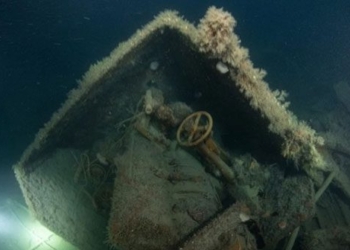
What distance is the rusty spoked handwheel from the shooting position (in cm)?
387

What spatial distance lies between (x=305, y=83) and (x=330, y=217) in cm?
723

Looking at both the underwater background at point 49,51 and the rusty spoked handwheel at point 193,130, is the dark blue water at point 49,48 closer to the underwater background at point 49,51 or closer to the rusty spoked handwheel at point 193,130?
the underwater background at point 49,51

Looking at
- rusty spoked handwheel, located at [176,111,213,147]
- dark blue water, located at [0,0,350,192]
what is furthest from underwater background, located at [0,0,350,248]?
rusty spoked handwheel, located at [176,111,213,147]

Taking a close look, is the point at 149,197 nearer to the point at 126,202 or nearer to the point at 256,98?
the point at 126,202

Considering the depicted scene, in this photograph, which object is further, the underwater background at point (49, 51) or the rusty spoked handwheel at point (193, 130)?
the underwater background at point (49, 51)

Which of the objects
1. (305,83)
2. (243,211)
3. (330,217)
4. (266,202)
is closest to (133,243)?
(243,211)

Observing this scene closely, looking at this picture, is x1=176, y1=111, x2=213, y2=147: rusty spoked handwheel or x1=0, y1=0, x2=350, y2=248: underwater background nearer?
x1=176, y1=111, x2=213, y2=147: rusty spoked handwheel

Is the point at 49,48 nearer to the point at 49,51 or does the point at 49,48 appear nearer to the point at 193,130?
the point at 49,51

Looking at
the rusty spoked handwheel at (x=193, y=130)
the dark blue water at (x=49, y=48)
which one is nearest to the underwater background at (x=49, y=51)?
the dark blue water at (x=49, y=48)

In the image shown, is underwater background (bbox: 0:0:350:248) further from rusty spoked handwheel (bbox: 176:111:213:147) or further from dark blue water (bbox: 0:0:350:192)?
rusty spoked handwheel (bbox: 176:111:213:147)

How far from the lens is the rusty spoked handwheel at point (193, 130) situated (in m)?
3.87

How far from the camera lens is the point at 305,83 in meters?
11.7

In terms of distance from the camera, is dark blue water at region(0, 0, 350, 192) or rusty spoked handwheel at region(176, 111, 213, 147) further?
dark blue water at region(0, 0, 350, 192)

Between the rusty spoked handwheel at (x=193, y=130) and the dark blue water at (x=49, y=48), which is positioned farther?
the dark blue water at (x=49, y=48)
